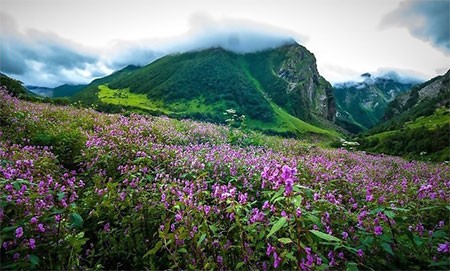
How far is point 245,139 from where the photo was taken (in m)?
13.8

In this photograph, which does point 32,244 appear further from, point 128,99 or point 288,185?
point 128,99

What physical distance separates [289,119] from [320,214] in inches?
7456

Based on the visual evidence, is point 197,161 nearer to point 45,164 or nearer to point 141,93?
point 45,164

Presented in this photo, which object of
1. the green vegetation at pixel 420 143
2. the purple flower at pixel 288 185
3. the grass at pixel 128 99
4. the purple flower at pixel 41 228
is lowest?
the green vegetation at pixel 420 143

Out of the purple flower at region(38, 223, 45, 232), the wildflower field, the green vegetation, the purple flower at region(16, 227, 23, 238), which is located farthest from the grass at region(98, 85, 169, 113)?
the purple flower at region(16, 227, 23, 238)

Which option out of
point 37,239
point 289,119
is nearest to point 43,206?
point 37,239

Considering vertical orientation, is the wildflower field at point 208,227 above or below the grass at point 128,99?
below

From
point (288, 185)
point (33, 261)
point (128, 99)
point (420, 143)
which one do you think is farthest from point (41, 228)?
point (128, 99)

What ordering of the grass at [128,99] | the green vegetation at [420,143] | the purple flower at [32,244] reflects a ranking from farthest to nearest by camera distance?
1. the grass at [128,99]
2. the green vegetation at [420,143]
3. the purple flower at [32,244]

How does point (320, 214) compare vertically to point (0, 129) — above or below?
below

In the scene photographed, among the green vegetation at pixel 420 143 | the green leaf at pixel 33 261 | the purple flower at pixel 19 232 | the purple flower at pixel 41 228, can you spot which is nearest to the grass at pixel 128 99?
the green vegetation at pixel 420 143

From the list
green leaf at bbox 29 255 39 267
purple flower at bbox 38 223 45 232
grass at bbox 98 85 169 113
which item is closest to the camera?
green leaf at bbox 29 255 39 267

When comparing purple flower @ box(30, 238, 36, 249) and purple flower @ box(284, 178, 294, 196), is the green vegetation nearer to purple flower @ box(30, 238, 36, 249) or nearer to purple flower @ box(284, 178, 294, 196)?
purple flower @ box(284, 178, 294, 196)

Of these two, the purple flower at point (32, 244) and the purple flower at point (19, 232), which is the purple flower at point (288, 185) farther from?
the purple flower at point (19, 232)
